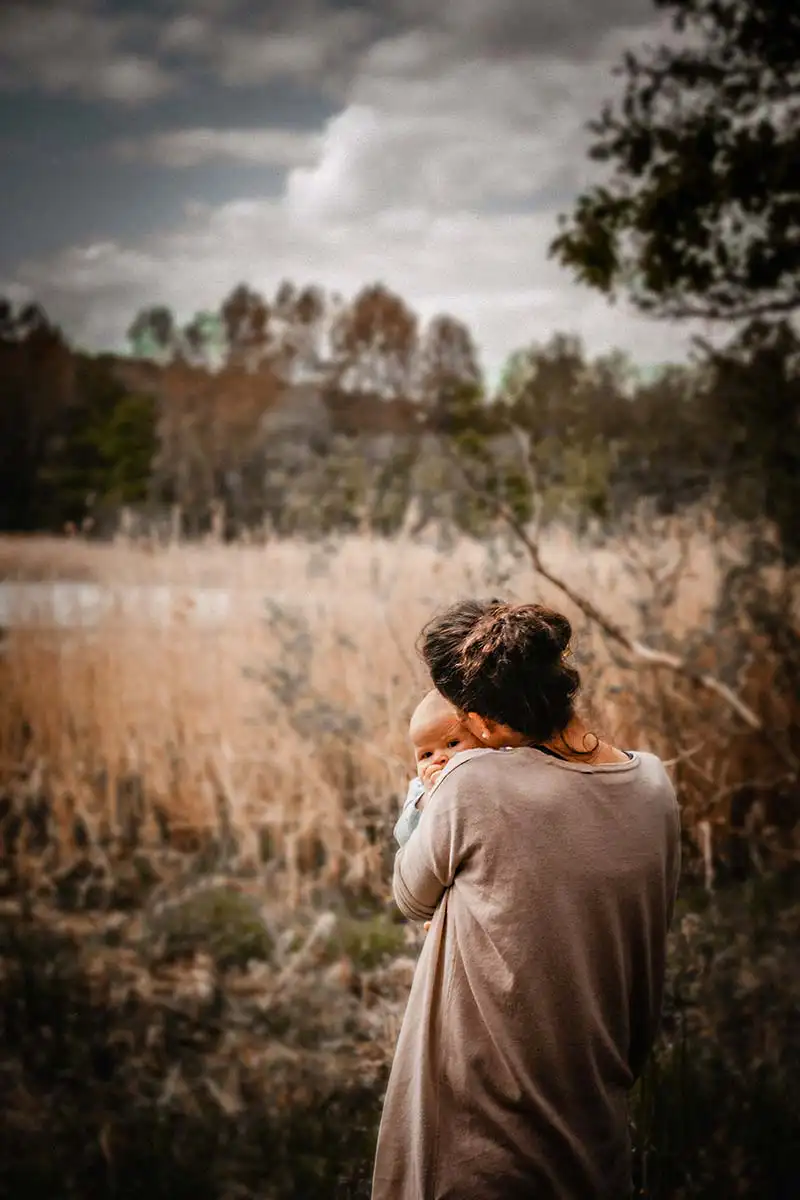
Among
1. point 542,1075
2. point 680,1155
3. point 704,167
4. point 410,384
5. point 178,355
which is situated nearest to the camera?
point 542,1075

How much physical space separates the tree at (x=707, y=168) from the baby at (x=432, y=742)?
204 centimetres

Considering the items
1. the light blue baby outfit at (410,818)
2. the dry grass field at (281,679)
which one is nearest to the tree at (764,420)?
the dry grass field at (281,679)

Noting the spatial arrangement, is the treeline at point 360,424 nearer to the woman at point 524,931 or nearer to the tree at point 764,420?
the tree at point 764,420

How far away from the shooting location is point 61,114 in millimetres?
2846

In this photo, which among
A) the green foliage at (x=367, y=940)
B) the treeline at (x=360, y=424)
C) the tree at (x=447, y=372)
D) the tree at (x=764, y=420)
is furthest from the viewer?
the tree at (x=447, y=372)

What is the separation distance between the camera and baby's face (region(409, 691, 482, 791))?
1.11m

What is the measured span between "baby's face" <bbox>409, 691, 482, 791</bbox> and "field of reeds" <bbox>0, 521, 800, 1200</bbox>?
1.04 metres

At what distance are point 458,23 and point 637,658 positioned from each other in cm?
196

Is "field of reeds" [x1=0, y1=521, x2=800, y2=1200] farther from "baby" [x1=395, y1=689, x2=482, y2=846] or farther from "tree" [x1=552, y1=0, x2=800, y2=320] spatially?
"baby" [x1=395, y1=689, x2=482, y2=846]

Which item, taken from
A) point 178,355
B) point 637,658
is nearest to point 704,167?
point 637,658

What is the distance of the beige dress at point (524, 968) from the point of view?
94 centimetres

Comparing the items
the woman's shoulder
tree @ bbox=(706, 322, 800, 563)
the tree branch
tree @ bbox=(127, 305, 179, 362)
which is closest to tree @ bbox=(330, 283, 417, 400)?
tree @ bbox=(127, 305, 179, 362)

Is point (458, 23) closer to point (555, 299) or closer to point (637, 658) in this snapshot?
point (555, 299)

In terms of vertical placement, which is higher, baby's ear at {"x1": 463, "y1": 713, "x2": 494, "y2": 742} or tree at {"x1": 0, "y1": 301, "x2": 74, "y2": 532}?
tree at {"x1": 0, "y1": 301, "x2": 74, "y2": 532}
